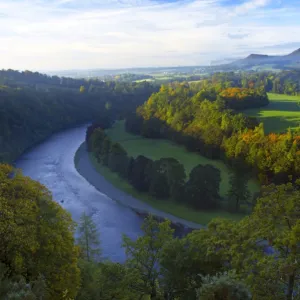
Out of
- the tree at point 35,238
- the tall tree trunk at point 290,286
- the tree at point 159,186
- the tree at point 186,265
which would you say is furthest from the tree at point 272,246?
the tree at point 159,186

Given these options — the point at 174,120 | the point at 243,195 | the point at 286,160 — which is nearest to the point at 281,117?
the point at 174,120

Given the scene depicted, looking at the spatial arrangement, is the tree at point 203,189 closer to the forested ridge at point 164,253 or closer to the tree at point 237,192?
the forested ridge at point 164,253

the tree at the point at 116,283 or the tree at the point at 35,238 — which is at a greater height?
the tree at the point at 35,238

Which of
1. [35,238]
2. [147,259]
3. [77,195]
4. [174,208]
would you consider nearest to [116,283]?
[147,259]

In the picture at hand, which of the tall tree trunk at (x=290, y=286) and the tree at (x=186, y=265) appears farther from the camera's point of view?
the tree at (x=186, y=265)

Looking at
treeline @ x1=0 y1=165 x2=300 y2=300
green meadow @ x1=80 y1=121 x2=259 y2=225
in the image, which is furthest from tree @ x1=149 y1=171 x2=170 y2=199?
treeline @ x1=0 y1=165 x2=300 y2=300

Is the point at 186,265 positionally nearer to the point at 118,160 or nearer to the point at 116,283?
the point at 116,283

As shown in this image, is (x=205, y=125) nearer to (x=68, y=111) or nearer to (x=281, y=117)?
(x=281, y=117)
